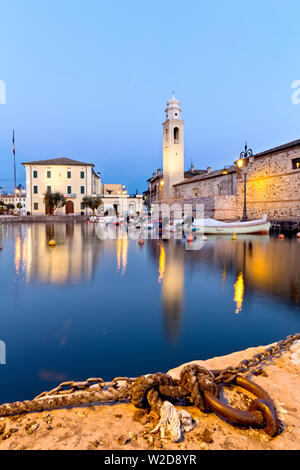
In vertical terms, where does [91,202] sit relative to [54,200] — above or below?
below

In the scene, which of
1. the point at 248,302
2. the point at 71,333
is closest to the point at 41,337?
the point at 71,333

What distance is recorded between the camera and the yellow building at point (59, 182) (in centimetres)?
4934

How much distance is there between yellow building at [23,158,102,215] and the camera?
162ft

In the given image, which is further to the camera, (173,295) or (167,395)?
(173,295)

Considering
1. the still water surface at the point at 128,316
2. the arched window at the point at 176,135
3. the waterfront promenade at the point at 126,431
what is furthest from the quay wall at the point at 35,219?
the waterfront promenade at the point at 126,431

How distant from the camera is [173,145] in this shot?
156 feet

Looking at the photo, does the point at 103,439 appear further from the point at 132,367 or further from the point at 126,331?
the point at 126,331

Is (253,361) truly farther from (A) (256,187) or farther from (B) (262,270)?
(A) (256,187)

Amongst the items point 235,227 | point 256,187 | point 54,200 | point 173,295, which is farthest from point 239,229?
point 54,200

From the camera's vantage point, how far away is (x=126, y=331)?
3.87m

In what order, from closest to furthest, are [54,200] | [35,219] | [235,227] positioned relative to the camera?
1. [235,227]
2. [35,219]
3. [54,200]

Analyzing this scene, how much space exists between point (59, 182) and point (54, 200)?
679cm

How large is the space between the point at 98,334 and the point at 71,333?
39 centimetres

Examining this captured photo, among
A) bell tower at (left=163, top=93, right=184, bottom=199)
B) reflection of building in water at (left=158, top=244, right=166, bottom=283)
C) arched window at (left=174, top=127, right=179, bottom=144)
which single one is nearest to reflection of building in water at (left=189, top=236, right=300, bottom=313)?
reflection of building in water at (left=158, top=244, right=166, bottom=283)
